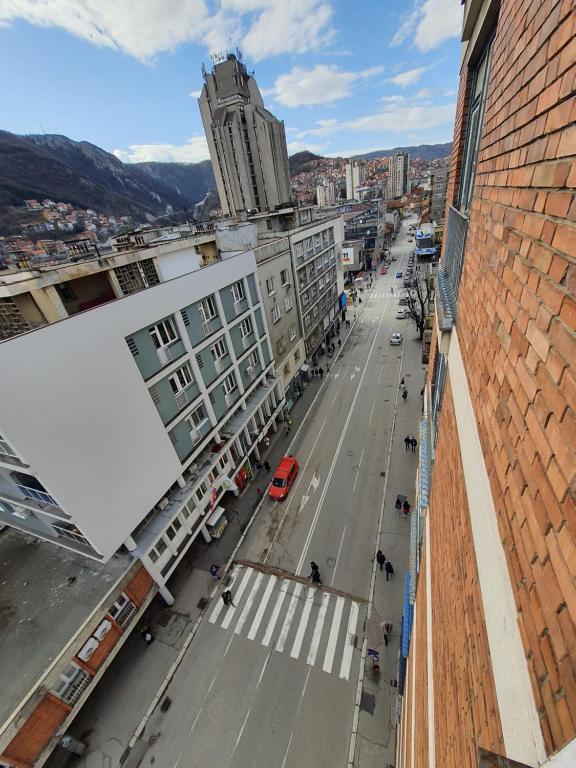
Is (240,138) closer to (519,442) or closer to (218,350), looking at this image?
(218,350)

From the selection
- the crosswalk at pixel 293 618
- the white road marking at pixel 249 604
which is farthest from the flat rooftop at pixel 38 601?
the white road marking at pixel 249 604

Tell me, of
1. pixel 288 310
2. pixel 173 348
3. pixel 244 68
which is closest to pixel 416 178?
pixel 244 68

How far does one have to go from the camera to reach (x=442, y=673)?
3660mm

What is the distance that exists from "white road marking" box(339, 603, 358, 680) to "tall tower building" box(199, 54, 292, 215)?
63046 millimetres

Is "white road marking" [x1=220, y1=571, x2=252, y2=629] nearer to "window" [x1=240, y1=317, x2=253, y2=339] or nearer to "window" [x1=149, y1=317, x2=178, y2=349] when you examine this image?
"window" [x1=149, y1=317, x2=178, y2=349]

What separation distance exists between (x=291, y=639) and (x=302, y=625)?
67 centimetres

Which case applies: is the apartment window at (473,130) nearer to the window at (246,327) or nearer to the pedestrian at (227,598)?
the window at (246,327)

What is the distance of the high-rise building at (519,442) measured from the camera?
1.40 m

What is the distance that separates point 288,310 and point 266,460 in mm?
12100

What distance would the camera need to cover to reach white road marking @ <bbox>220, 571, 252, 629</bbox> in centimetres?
1422

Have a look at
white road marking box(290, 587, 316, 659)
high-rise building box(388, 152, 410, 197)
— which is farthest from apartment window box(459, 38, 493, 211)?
high-rise building box(388, 152, 410, 197)

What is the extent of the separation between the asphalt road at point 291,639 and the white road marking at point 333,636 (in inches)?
1.5

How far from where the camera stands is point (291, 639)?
524 inches

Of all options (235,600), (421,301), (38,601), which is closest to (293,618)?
(235,600)
